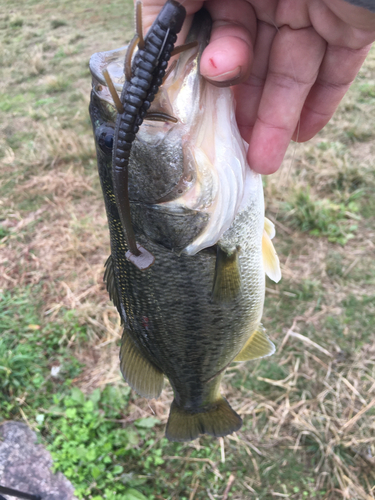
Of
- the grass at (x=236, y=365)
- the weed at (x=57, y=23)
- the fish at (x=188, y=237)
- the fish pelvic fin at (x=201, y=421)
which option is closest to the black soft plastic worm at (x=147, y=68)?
the fish at (x=188, y=237)

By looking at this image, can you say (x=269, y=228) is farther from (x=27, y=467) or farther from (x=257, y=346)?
(x=27, y=467)

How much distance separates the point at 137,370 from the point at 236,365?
4.84 ft

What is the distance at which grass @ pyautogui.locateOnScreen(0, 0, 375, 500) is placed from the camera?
2471mm

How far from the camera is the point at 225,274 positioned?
4.59 ft

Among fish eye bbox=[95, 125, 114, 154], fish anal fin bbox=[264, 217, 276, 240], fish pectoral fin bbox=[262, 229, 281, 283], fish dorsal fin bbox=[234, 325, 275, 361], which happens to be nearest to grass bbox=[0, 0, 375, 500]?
fish anal fin bbox=[264, 217, 276, 240]

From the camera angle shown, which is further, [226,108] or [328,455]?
[328,455]

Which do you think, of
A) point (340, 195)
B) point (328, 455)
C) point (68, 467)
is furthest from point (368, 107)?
point (68, 467)

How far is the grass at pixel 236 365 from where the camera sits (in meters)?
2.47

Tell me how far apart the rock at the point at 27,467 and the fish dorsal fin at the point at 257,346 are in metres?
1.62

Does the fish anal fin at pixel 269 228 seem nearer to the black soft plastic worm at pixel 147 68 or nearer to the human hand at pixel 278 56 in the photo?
the human hand at pixel 278 56

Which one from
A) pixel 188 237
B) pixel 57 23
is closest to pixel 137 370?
pixel 188 237

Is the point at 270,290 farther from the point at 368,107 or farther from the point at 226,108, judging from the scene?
the point at 368,107

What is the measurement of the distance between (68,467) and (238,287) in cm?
199

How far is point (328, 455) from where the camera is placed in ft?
7.91
